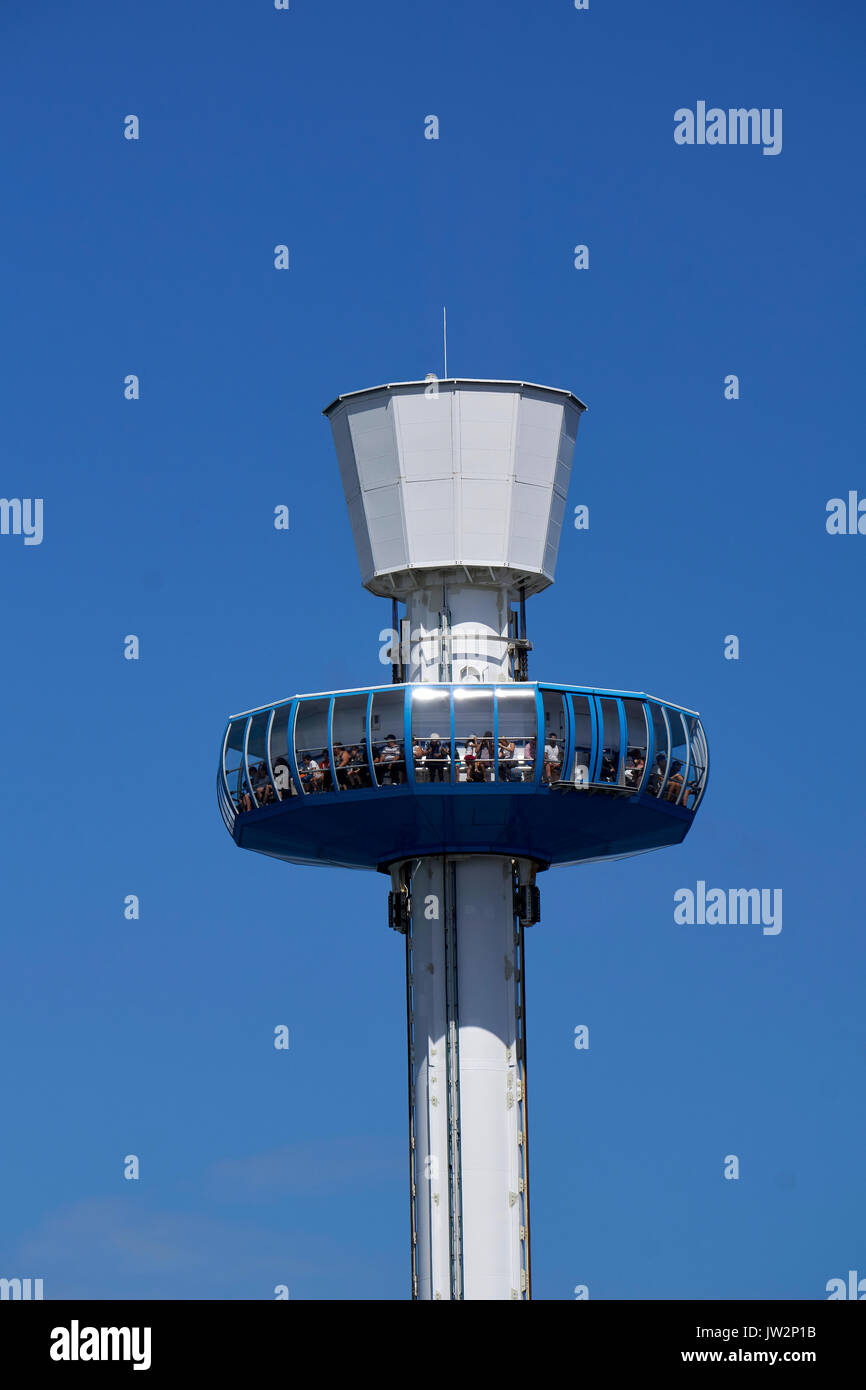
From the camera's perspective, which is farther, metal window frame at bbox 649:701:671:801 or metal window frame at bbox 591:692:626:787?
metal window frame at bbox 649:701:671:801

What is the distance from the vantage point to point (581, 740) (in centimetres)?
9269

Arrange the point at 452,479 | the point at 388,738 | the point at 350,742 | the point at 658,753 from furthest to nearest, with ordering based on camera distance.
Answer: the point at 452,479 → the point at 658,753 → the point at 350,742 → the point at 388,738

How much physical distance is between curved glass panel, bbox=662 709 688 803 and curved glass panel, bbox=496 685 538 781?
18.9ft

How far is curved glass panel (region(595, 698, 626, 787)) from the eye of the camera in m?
93.1

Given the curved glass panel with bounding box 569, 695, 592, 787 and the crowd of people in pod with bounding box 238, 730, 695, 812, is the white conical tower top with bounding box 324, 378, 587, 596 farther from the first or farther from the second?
the crowd of people in pod with bounding box 238, 730, 695, 812

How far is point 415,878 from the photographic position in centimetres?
9806

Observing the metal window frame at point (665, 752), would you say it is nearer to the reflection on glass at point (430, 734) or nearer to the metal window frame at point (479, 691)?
the metal window frame at point (479, 691)

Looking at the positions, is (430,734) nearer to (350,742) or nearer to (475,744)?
(475,744)

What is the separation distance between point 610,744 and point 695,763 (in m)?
5.72

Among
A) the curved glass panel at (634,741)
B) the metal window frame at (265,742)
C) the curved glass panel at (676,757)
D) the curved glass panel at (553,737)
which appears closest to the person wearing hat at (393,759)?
the metal window frame at (265,742)

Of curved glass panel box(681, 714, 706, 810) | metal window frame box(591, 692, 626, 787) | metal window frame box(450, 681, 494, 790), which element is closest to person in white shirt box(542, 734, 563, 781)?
metal window frame box(591, 692, 626, 787)

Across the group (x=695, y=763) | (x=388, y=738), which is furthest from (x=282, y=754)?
(x=695, y=763)
